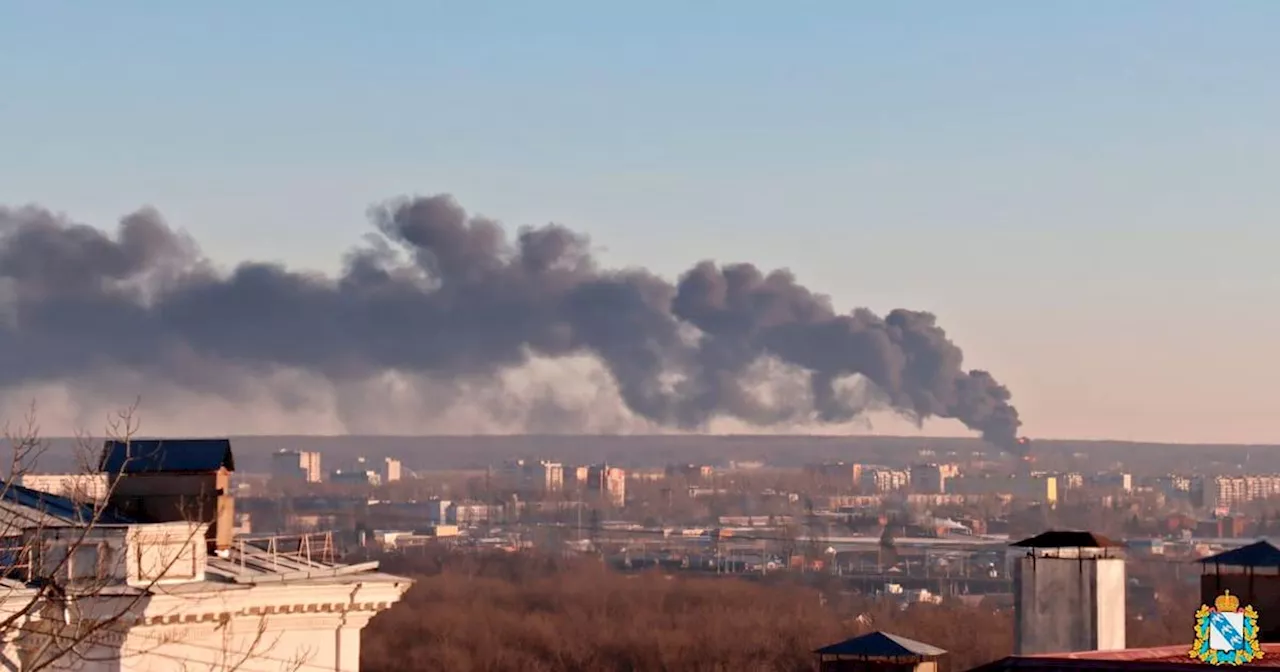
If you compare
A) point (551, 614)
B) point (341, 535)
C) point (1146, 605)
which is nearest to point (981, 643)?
point (1146, 605)

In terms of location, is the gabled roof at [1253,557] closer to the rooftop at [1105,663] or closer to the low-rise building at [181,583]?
the rooftop at [1105,663]

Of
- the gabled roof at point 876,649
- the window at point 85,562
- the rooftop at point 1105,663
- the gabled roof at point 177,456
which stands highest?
the gabled roof at point 177,456

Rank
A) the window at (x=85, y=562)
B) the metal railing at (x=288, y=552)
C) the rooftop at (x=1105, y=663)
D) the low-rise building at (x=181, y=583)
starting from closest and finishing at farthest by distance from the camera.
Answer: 1. the rooftop at (x=1105, y=663)
2. the low-rise building at (x=181, y=583)
3. the window at (x=85, y=562)
4. the metal railing at (x=288, y=552)

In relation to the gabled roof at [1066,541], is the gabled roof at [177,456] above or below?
above

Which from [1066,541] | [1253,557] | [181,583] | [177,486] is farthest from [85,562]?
[1253,557]

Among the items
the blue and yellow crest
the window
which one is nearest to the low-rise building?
the window

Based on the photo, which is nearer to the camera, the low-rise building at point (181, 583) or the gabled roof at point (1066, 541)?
the low-rise building at point (181, 583)

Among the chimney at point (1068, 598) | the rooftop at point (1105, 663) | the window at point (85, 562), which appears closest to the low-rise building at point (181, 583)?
the window at point (85, 562)
